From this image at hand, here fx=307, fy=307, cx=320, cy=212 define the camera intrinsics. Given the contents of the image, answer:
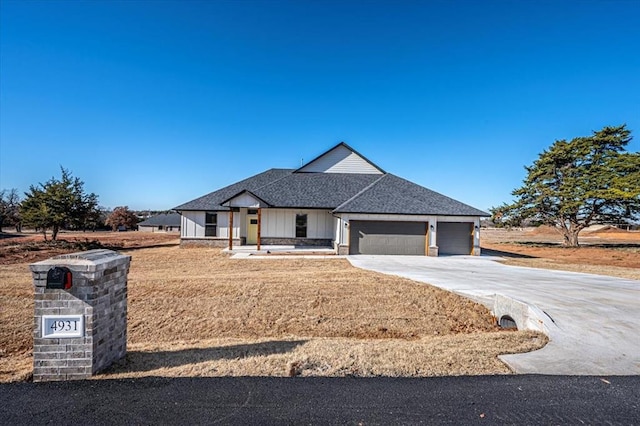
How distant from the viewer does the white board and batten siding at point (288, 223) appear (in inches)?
778

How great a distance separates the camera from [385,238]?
661 inches

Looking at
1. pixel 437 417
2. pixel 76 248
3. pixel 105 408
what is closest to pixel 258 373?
pixel 105 408

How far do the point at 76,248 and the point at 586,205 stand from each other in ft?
125

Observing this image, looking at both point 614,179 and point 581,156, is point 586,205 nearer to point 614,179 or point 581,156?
point 614,179

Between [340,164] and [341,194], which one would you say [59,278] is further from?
[340,164]

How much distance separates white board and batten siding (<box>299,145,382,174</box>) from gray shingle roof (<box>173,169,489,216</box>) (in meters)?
0.41

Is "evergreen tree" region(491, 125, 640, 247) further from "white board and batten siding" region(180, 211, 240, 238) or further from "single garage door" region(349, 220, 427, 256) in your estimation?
"white board and batten siding" region(180, 211, 240, 238)

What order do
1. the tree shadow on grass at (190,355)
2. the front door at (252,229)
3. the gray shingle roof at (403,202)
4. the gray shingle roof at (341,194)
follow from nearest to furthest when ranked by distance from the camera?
the tree shadow on grass at (190,355) < the gray shingle roof at (403,202) < the gray shingle roof at (341,194) < the front door at (252,229)

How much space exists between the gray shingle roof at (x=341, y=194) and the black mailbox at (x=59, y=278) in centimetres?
1349

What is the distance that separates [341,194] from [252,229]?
6.44 metres

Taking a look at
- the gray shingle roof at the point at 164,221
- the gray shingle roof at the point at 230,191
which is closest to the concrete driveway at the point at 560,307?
the gray shingle roof at the point at 230,191

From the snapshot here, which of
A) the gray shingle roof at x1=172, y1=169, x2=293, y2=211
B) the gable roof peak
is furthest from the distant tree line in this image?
the gable roof peak

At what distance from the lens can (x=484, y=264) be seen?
46.5 feet

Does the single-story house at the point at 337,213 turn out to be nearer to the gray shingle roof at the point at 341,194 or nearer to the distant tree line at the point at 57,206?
the gray shingle roof at the point at 341,194
